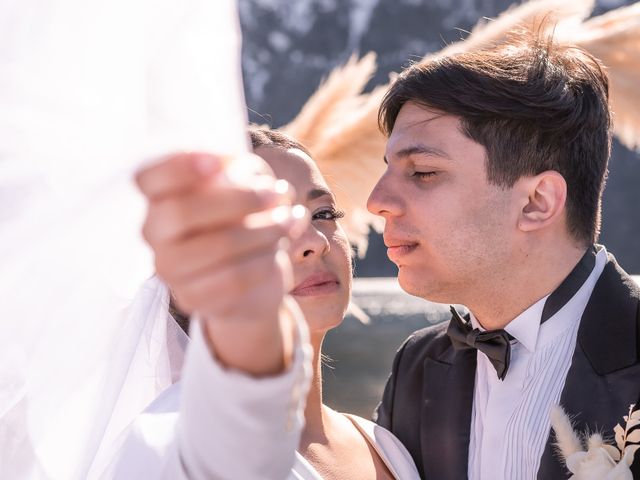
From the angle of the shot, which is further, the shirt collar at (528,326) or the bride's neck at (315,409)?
the shirt collar at (528,326)

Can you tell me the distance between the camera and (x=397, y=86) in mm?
2502

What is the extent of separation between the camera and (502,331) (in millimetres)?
2154

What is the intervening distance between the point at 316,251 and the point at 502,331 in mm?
627

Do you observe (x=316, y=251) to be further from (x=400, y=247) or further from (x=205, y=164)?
(x=205, y=164)

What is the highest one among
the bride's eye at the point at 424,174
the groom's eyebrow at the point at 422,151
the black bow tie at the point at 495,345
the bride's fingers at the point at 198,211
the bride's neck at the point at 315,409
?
the bride's fingers at the point at 198,211

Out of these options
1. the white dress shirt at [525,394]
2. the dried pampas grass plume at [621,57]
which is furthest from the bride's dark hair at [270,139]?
the dried pampas grass plume at [621,57]

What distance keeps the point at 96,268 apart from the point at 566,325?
1.64 meters

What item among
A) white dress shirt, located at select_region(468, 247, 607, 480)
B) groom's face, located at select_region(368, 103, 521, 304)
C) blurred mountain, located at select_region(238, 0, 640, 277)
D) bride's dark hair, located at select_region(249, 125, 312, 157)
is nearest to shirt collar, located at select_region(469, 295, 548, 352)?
white dress shirt, located at select_region(468, 247, 607, 480)

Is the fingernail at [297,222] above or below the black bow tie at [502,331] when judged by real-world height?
above

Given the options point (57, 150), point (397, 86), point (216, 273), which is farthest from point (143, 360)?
point (397, 86)

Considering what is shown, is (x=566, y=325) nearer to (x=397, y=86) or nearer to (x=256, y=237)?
(x=397, y=86)

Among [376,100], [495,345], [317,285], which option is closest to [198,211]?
[317,285]

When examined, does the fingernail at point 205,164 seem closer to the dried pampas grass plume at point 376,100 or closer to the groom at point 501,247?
the groom at point 501,247

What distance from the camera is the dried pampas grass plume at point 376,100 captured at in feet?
8.09
